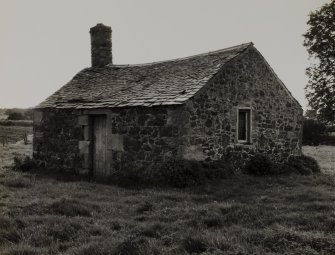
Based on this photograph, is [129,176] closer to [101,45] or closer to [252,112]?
[252,112]

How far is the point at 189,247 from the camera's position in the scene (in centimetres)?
667

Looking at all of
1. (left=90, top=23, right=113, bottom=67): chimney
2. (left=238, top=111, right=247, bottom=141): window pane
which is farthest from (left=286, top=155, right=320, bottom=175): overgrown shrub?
(left=90, top=23, right=113, bottom=67): chimney

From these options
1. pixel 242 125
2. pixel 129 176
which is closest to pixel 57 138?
pixel 129 176

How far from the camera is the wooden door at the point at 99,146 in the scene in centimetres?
1612

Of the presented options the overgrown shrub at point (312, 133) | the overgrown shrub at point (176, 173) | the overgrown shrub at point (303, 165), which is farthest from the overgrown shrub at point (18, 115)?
the overgrown shrub at point (303, 165)

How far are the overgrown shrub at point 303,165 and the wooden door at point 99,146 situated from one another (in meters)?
7.14

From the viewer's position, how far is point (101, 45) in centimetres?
2153

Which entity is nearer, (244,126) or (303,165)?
(244,126)

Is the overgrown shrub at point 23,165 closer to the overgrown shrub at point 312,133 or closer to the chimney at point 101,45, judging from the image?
the chimney at point 101,45

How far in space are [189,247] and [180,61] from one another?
40.6 ft

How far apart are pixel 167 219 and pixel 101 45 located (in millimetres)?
14467

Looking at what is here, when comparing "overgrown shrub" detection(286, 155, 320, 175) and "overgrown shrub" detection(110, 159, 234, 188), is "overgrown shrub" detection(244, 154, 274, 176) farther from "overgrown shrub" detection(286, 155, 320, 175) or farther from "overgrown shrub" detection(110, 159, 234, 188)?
"overgrown shrub" detection(286, 155, 320, 175)

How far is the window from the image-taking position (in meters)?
15.9

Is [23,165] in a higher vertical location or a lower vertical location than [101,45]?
lower
